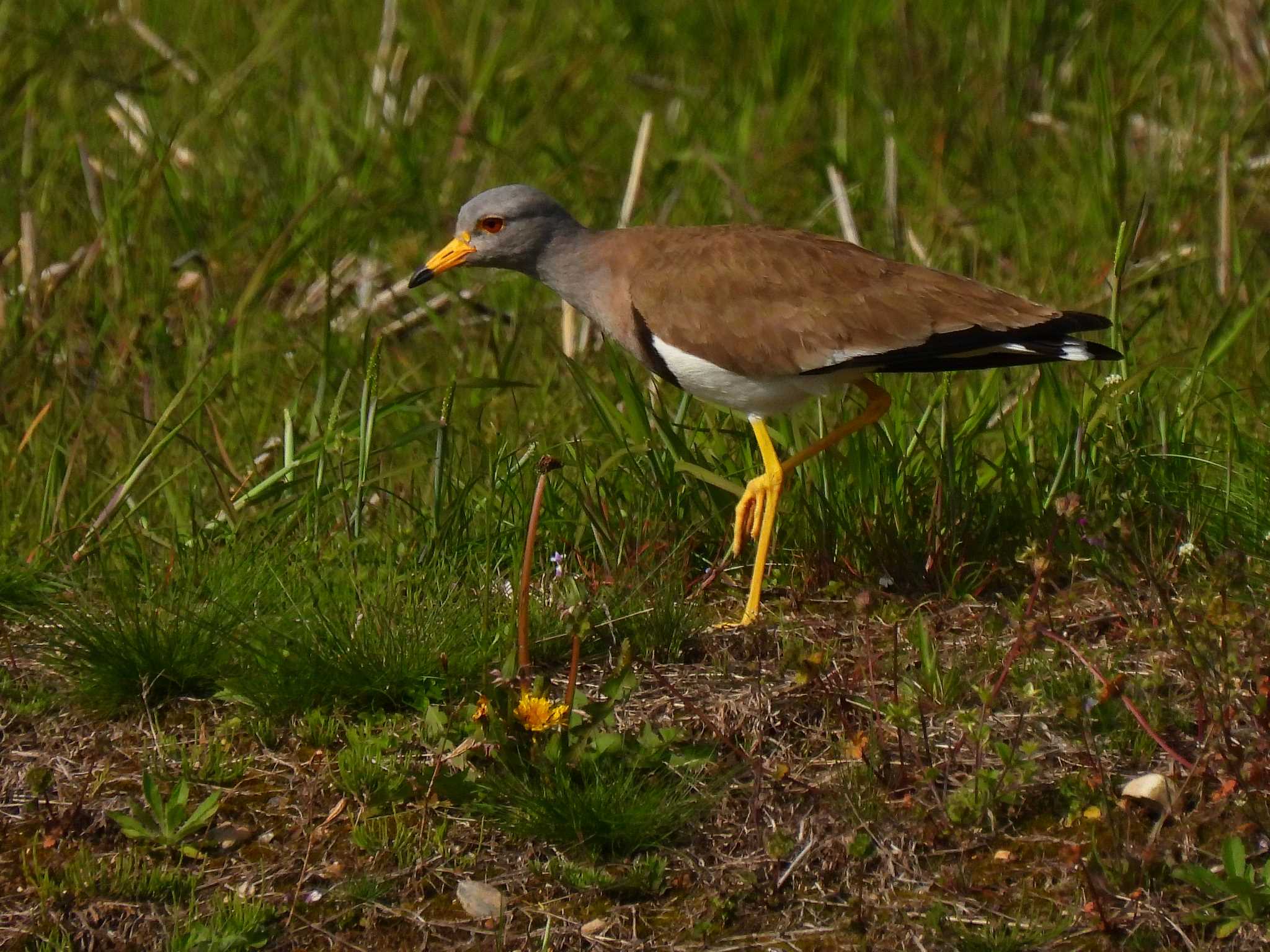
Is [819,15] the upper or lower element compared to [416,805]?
upper

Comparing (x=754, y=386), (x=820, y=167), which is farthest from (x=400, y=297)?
(x=754, y=386)

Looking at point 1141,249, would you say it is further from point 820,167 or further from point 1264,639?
point 1264,639

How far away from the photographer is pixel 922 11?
736 cm

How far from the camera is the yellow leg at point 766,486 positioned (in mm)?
4004

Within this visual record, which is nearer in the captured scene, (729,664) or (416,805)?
(416,805)

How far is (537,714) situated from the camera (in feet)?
10.6

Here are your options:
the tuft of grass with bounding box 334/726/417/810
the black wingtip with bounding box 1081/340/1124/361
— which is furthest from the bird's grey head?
the tuft of grass with bounding box 334/726/417/810

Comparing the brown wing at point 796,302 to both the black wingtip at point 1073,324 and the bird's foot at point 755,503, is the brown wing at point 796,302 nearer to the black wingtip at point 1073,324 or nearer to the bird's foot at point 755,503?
the black wingtip at point 1073,324

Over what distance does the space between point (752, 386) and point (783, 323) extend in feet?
0.57

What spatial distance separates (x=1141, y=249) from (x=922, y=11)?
1893mm

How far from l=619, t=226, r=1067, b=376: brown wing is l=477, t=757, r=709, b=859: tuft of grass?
1.26m

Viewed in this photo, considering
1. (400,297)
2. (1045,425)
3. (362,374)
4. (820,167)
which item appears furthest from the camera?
(820,167)

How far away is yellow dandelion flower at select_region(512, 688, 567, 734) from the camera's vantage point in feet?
10.6

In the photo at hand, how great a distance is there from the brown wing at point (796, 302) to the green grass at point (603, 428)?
276 millimetres
